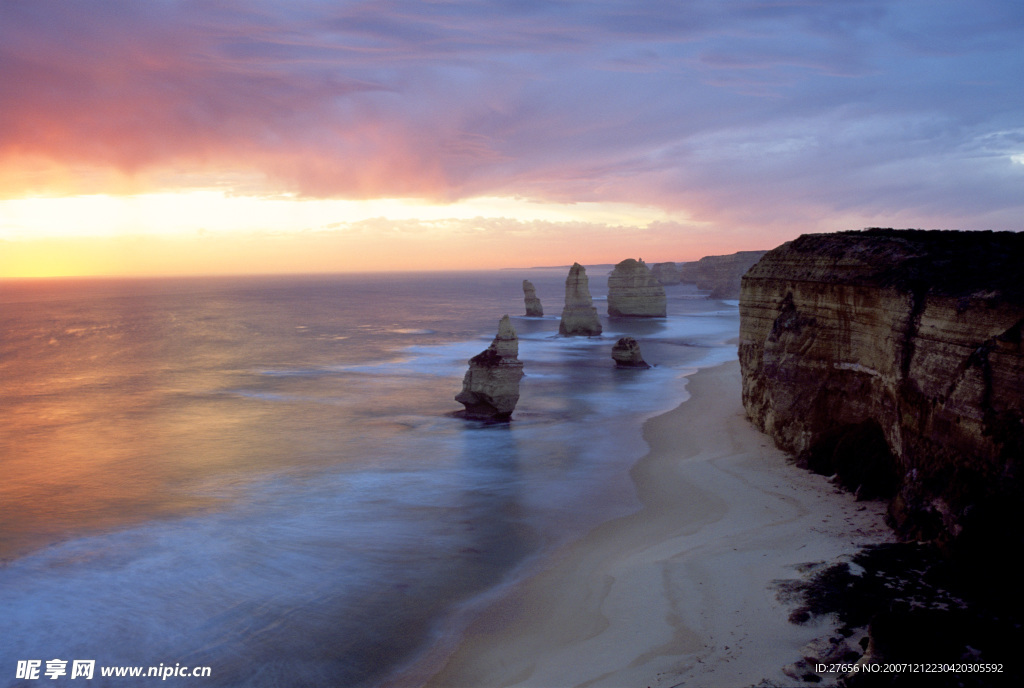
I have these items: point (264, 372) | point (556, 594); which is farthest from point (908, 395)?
point (264, 372)

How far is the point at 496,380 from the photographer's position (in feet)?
110

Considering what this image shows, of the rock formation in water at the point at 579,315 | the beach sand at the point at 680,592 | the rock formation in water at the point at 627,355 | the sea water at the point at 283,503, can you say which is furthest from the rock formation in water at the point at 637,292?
the beach sand at the point at 680,592

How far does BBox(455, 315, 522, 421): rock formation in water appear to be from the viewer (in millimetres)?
32688

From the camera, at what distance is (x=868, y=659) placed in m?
10.1

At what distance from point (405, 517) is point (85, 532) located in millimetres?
10468

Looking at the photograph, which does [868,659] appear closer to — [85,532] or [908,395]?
[908,395]

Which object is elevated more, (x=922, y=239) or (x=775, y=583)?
(x=922, y=239)

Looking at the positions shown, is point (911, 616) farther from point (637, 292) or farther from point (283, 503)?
point (637, 292)

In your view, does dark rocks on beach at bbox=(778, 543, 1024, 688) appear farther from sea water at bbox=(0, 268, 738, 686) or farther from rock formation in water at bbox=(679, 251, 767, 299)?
rock formation in water at bbox=(679, 251, 767, 299)

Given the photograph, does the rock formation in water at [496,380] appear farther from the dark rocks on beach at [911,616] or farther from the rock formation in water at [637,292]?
the rock formation in water at [637,292]

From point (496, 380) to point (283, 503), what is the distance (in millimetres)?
13248

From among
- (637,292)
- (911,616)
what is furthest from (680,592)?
(637,292)

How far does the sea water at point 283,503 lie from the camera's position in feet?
48.9

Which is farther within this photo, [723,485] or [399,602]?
[723,485]
